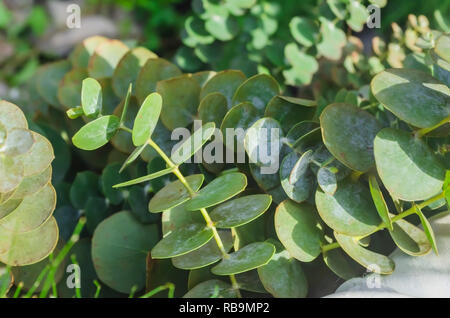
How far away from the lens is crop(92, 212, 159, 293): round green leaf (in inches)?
27.7

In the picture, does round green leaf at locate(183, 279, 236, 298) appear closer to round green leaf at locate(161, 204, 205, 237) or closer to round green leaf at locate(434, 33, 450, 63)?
round green leaf at locate(161, 204, 205, 237)

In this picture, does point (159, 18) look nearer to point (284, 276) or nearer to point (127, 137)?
point (127, 137)

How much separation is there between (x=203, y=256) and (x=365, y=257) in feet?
0.61

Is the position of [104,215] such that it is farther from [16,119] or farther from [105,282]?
[16,119]

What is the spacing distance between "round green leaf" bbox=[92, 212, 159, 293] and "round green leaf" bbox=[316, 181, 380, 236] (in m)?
0.27

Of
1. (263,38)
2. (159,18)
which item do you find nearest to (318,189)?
(263,38)

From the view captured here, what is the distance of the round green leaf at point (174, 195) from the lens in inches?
22.8

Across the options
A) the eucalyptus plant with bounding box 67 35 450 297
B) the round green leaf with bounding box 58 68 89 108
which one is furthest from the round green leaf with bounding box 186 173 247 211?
the round green leaf with bounding box 58 68 89 108

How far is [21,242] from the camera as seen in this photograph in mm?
639

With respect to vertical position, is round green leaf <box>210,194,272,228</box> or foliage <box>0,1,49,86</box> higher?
round green leaf <box>210,194,272,228</box>

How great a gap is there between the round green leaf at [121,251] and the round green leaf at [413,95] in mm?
375

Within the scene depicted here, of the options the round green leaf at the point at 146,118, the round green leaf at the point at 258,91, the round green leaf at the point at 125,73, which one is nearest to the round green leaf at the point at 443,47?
the round green leaf at the point at 258,91
